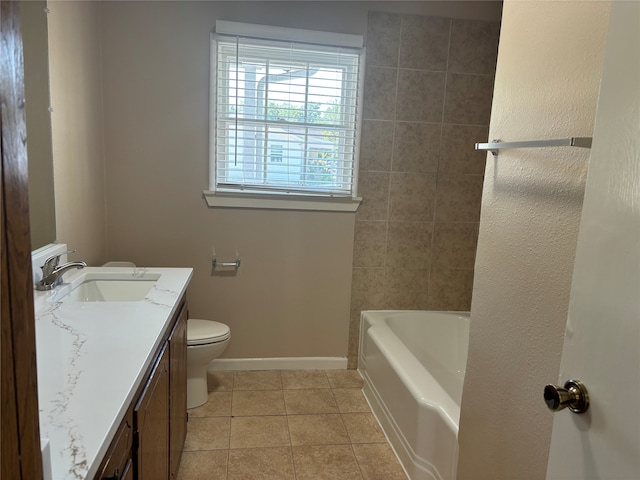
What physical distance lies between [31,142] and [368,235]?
194 cm

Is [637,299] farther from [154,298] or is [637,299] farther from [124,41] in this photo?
[124,41]

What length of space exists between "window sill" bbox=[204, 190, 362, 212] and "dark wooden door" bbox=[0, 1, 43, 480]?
227 centimetres

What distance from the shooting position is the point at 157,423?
4.46 ft

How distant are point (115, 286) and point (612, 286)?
6.37 feet

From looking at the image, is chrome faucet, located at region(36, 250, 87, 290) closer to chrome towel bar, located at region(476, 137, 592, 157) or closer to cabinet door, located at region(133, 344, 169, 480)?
cabinet door, located at region(133, 344, 169, 480)

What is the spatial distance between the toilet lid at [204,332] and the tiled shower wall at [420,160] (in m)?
0.95

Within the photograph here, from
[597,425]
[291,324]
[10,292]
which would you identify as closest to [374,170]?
[291,324]

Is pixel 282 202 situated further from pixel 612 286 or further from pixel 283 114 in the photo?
pixel 612 286

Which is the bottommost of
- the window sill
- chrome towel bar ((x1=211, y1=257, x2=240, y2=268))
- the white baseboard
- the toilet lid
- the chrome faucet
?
the white baseboard

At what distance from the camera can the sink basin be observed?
1.99 metres

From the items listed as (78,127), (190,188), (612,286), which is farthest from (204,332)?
(612,286)

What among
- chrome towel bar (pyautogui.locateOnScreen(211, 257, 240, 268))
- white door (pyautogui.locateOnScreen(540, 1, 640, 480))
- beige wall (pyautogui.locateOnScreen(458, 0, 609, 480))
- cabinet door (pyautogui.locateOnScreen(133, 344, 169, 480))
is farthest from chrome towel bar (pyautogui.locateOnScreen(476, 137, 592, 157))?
chrome towel bar (pyautogui.locateOnScreen(211, 257, 240, 268))

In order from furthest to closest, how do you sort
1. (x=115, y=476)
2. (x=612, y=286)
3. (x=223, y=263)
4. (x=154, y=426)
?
(x=223, y=263) → (x=154, y=426) → (x=115, y=476) → (x=612, y=286)

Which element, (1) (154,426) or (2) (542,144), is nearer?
(2) (542,144)
